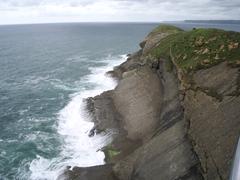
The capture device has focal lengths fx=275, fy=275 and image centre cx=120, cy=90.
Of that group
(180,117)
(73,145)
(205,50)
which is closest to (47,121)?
(73,145)

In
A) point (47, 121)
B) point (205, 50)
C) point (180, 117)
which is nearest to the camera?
point (180, 117)

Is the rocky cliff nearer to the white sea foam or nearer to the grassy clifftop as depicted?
the grassy clifftop

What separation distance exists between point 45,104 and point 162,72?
21951 millimetres

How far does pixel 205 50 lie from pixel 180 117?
8.25 meters

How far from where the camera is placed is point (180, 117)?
1085 inches

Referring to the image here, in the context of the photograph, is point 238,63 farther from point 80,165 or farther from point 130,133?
point 80,165

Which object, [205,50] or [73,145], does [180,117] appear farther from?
[73,145]

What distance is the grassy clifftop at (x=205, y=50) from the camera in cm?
2702

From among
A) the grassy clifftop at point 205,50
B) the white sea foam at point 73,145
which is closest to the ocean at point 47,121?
the white sea foam at point 73,145

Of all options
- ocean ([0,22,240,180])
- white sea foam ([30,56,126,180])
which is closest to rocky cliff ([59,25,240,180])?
white sea foam ([30,56,126,180])

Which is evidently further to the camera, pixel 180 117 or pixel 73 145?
pixel 73 145

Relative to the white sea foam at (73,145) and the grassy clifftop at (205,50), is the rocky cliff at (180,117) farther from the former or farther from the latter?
the white sea foam at (73,145)

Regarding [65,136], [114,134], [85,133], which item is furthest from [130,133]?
[65,136]

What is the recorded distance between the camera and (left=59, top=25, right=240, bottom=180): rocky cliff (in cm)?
2097
